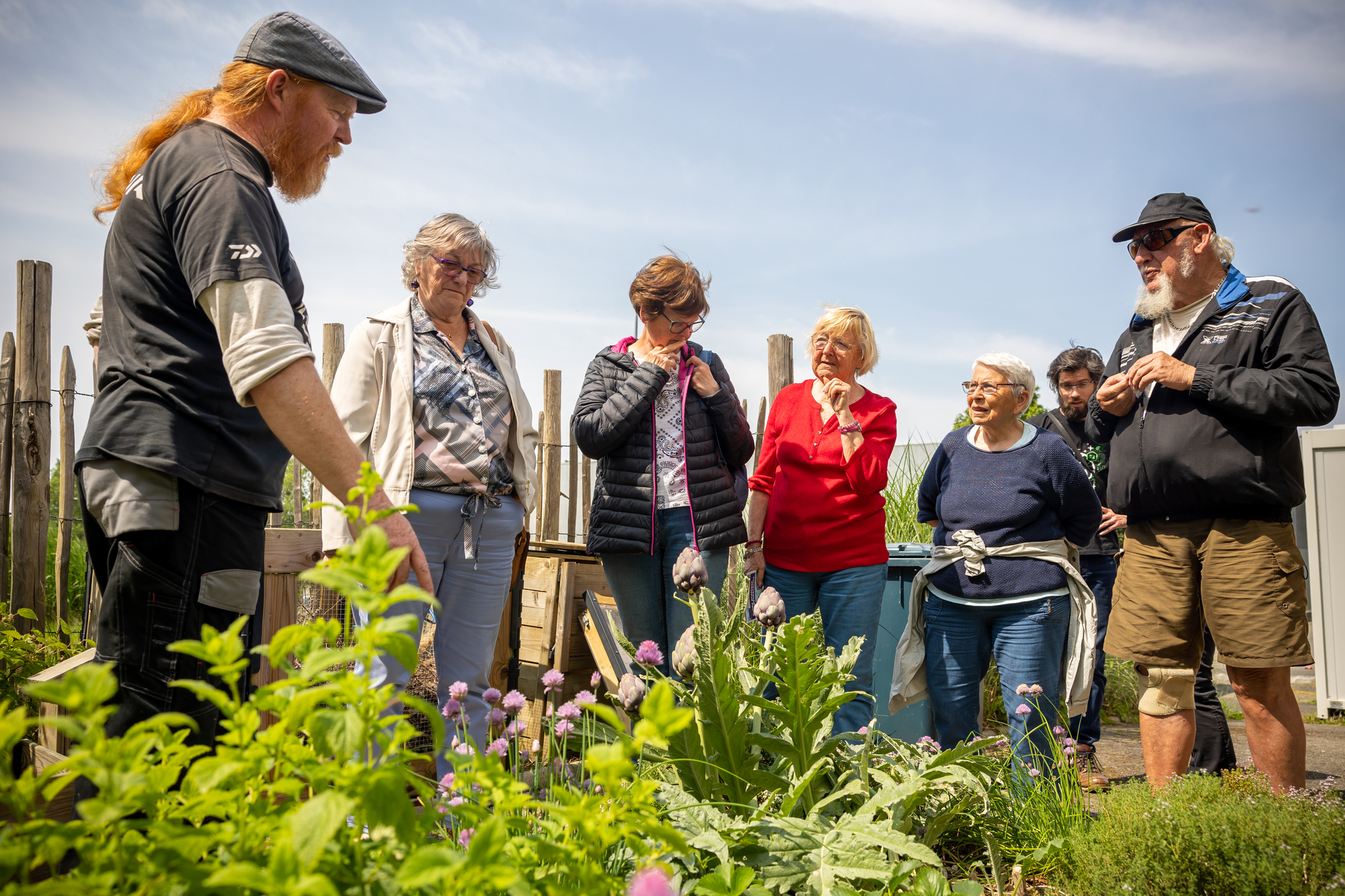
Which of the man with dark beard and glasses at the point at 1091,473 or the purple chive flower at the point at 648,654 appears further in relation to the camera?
the man with dark beard and glasses at the point at 1091,473

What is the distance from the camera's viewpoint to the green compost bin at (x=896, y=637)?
3.57 m

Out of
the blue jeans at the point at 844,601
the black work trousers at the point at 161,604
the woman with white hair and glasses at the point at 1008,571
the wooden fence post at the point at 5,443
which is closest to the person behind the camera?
the black work trousers at the point at 161,604

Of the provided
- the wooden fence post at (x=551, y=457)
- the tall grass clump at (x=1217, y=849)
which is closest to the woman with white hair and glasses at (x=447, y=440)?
the tall grass clump at (x=1217, y=849)

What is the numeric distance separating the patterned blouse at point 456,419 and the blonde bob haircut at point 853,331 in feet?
4.33

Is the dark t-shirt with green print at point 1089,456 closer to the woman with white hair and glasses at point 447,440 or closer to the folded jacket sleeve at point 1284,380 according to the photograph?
the folded jacket sleeve at point 1284,380

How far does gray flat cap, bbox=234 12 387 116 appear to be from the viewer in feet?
5.57

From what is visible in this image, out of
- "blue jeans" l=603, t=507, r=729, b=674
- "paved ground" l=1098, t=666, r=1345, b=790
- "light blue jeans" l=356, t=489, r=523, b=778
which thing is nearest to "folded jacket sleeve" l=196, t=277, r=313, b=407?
"light blue jeans" l=356, t=489, r=523, b=778

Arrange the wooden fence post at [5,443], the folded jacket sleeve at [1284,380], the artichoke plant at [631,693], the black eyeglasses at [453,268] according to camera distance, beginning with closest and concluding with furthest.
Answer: the artichoke plant at [631,693], the folded jacket sleeve at [1284,380], the black eyeglasses at [453,268], the wooden fence post at [5,443]

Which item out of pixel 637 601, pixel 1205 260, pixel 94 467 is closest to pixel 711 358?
pixel 637 601

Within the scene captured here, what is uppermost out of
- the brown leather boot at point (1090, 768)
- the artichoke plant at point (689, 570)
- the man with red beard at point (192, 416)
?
the man with red beard at point (192, 416)

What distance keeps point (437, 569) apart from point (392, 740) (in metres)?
1.88

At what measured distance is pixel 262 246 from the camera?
4.88ft

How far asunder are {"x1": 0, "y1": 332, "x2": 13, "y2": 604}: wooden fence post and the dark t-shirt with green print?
5.12 meters

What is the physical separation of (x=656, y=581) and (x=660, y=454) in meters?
0.47
